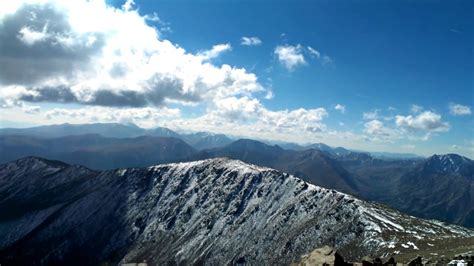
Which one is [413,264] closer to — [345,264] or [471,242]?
[345,264]

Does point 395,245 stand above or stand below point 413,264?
below

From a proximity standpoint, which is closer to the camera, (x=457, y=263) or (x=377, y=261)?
(x=377, y=261)

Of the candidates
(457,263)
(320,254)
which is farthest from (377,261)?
(457,263)

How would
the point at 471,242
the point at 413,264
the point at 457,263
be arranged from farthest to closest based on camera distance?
the point at 471,242 < the point at 457,263 < the point at 413,264

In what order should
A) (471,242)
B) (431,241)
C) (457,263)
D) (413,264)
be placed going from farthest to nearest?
(431,241), (471,242), (457,263), (413,264)

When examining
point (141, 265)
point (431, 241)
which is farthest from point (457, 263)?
point (431, 241)

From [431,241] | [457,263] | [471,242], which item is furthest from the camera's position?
[431,241]

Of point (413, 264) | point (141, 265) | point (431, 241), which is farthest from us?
point (431, 241)

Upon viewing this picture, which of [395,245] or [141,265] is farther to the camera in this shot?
[395,245]

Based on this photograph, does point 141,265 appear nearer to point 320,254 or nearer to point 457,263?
point 320,254
